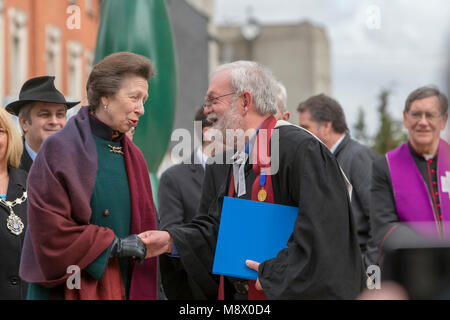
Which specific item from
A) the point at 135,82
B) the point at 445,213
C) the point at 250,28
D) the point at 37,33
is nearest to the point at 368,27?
the point at 445,213

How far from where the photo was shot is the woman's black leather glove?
3166mm

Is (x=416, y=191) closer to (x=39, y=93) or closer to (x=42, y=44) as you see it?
(x=39, y=93)

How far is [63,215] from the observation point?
10.0ft

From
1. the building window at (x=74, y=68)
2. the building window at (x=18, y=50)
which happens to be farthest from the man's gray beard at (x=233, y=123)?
the building window at (x=74, y=68)

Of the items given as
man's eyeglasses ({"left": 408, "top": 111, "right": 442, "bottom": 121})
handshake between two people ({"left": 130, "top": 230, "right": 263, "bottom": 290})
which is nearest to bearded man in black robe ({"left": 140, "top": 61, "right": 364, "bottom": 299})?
handshake between two people ({"left": 130, "top": 230, "right": 263, "bottom": 290})

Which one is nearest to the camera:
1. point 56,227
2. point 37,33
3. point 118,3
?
point 56,227

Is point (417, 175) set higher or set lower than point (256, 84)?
lower

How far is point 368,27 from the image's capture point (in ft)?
15.3

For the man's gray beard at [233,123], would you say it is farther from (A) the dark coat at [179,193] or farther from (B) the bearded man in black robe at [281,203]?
(A) the dark coat at [179,193]

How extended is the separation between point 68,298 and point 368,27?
8.72ft

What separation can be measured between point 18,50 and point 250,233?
17.7 metres

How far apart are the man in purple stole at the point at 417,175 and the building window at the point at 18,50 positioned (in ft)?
50.6


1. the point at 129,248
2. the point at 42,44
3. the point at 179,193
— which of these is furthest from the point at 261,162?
the point at 42,44

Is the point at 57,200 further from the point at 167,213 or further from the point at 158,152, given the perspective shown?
the point at 158,152
